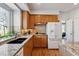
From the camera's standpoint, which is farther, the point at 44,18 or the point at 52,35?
the point at 44,18

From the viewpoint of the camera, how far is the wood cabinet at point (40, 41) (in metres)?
8.16

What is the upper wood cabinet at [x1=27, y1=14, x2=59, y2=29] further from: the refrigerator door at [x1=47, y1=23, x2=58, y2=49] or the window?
the window

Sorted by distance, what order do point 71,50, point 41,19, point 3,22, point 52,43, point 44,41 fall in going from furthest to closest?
point 41,19, point 44,41, point 52,43, point 3,22, point 71,50

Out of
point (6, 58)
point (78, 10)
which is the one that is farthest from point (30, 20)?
point (6, 58)

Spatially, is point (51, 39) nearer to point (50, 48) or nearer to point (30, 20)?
point (50, 48)

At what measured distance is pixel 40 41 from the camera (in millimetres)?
8203

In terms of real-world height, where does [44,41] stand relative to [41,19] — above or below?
below

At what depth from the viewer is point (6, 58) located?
1009 millimetres

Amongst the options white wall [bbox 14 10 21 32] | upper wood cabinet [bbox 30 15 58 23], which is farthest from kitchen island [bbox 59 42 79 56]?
upper wood cabinet [bbox 30 15 58 23]

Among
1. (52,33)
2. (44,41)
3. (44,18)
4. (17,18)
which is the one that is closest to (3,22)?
(17,18)

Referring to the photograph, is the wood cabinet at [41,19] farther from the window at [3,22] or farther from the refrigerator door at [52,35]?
the window at [3,22]

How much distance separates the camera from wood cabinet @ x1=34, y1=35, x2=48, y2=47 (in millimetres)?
8164

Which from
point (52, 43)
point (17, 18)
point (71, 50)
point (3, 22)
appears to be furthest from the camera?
point (52, 43)

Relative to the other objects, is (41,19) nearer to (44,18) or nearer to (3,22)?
(44,18)
